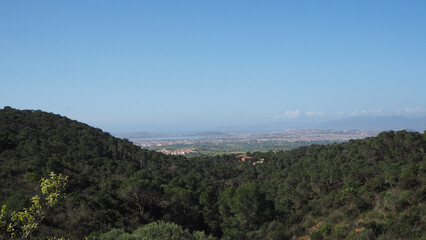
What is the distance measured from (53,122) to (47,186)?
47.8 meters

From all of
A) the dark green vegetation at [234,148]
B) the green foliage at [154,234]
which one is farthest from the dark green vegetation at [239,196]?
the dark green vegetation at [234,148]

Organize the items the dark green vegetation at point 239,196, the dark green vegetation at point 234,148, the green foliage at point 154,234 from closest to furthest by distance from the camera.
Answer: the green foliage at point 154,234
the dark green vegetation at point 239,196
the dark green vegetation at point 234,148

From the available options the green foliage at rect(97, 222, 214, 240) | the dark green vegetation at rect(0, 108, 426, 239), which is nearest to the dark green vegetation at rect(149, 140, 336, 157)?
the dark green vegetation at rect(0, 108, 426, 239)

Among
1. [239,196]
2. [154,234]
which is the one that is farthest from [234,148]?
[154,234]

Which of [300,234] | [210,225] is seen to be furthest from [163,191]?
[300,234]

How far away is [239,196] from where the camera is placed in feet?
71.7

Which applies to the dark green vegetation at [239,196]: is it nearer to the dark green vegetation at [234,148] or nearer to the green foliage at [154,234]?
the green foliage at [154,234]

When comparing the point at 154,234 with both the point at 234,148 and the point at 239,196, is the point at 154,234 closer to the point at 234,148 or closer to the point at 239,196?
the point at 239,196

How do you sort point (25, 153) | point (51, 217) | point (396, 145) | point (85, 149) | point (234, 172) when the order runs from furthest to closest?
1. point (234, 172)
2. point (85, 149)
3. point (396, 145)
4. point (25, 153)
5. point (51, 217)

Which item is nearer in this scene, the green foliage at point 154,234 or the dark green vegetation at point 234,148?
the green foliage at point 154,234

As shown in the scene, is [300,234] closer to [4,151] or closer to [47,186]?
[47,186]

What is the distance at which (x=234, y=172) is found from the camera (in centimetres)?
4669

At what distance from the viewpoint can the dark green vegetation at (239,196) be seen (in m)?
15.7

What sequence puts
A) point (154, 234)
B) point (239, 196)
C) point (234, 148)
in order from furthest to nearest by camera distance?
1. point (234, 148)
2. point (239, 196)
3. point (154, 234)
